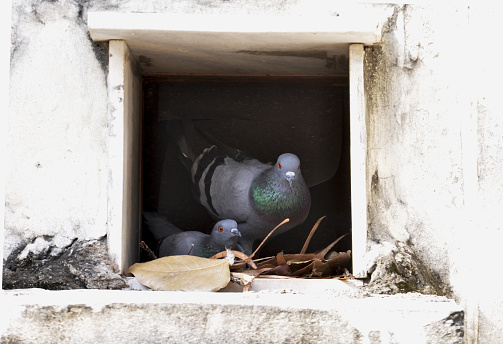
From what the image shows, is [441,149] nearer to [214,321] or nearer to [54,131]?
[214,321]

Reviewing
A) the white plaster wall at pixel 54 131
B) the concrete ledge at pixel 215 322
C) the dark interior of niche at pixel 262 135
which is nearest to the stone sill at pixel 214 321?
the concrete ledge at pixel 215 322

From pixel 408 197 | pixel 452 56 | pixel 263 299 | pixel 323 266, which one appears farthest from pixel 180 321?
pixel 452 56

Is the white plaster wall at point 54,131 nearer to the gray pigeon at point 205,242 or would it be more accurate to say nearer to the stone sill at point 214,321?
the stone sill at point 214,321

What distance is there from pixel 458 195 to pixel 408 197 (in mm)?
166

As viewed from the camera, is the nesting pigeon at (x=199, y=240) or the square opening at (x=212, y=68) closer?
the square opening at (x=212, y=68)

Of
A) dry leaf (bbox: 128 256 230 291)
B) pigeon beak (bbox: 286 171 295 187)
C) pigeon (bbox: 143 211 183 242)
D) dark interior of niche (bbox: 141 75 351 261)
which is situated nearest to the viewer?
dry leaf (bbox: 128 256 230 291)

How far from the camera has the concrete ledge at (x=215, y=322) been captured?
1.83 metres

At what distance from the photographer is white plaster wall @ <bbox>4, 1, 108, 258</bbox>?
2229 millimetres

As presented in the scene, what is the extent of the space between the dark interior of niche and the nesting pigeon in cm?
22

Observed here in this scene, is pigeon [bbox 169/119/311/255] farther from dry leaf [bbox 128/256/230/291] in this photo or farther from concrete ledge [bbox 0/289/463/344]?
concrete ledge [bbox 0/289/463/344]

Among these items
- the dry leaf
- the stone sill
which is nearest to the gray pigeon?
the dry leaf

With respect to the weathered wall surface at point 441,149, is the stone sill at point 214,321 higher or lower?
lower

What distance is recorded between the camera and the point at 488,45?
229 centimetres

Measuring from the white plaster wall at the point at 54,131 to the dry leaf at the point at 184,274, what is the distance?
0.70 ft
